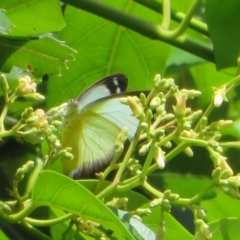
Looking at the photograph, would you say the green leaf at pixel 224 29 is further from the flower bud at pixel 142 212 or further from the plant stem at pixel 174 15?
the flower bud at pixel 142 212

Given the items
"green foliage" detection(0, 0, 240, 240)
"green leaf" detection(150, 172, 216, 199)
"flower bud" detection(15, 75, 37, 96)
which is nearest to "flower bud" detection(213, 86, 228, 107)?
"green foliage" detection(0, 0, 240, 240)

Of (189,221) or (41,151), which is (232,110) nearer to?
(189,221)

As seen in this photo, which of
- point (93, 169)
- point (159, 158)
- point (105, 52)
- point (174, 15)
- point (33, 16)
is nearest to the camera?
point (159, 158)

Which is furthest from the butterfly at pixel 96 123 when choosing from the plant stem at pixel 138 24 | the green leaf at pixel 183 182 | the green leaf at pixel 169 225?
the green leaf at pixel 169 225

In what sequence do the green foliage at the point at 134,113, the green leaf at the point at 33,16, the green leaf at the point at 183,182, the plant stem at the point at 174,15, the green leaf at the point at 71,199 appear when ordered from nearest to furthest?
the green leaf at the point at 71,199, the green foliage at the point at 134,113, the green leaf at the point at 33,16, the plant stem at the point at 174,15, the green leaf at the point at 183,182

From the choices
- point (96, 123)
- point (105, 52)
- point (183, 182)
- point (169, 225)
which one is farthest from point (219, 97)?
point (105, 52)

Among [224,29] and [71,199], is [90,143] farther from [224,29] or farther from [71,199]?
[71,199]
